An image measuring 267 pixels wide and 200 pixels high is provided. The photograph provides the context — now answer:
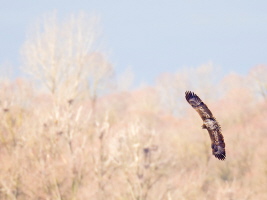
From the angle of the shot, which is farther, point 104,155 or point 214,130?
point 104,155

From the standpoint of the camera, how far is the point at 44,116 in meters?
52.1

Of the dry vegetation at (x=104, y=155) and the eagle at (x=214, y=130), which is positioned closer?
the eagle at (x=214, y=130)

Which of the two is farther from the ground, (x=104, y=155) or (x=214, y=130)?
(x=104, y=155)

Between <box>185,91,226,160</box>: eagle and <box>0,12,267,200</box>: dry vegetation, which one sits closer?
<box>185,91,226,160</box>: eagle

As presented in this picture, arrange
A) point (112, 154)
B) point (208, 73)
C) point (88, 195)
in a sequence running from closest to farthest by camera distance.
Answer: point (88, 195) → point (112, 154) → point (208, 73)

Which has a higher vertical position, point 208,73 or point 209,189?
point 208,73

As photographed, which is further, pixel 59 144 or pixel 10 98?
pixel 10 98

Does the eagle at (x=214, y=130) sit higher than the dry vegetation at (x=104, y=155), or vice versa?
the dry vegetation at (x=104, y=155)

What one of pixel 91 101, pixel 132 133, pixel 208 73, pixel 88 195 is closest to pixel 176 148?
pixel 132 133

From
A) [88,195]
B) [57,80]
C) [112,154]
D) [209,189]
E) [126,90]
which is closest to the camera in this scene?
[88,195]

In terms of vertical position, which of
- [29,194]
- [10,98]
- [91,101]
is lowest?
[29,194]

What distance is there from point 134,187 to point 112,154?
386 cm

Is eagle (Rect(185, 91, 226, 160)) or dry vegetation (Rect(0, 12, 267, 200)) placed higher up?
dry vegetation (Rect(0, 12, 267, 200))

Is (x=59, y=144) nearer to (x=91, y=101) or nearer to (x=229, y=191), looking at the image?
(x=229, y=191)
